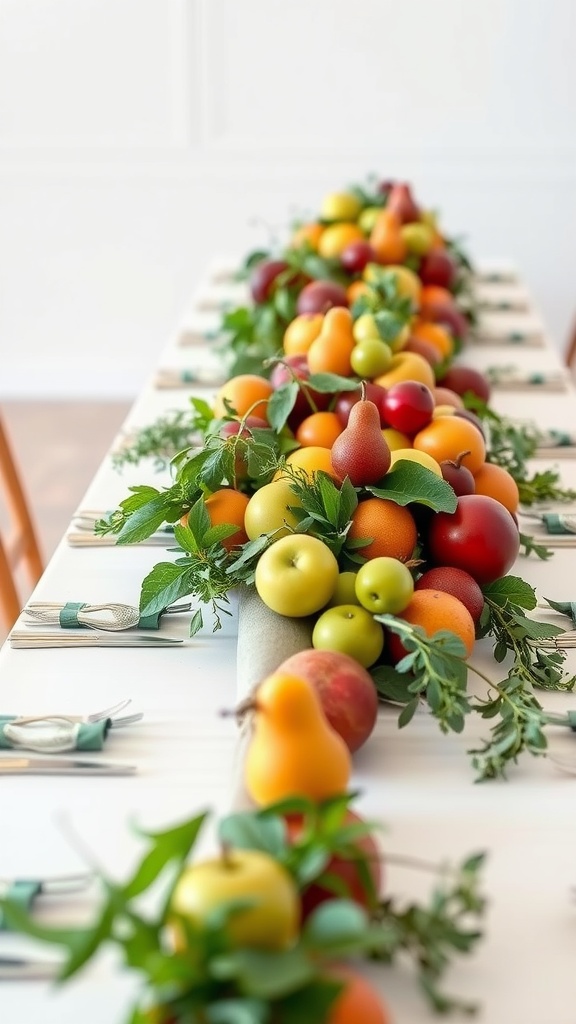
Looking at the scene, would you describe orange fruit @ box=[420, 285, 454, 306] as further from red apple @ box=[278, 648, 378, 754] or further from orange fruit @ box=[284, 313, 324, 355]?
red apple @ box=[278, 648, 378, 754]

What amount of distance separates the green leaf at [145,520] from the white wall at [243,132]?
277 cm

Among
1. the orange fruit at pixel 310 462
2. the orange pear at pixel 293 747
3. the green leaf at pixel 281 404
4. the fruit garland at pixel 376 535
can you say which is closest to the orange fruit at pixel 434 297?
the fruit garland at pixel 376 535

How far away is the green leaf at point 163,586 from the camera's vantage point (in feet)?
3.75

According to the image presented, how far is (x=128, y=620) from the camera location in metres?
1.17

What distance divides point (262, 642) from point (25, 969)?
0.39 m

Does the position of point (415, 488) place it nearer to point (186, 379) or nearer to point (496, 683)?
point (496, 683)

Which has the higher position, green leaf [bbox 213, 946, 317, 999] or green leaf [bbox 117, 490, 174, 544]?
green leaf [bbox 213, 946, 317, 999]

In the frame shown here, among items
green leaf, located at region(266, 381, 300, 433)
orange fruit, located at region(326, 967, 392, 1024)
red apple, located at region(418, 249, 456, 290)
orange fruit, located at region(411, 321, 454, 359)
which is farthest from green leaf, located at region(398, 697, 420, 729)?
red apple, located at region(418, 249, 456, 290)

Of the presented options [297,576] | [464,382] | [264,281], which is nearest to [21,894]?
[297,576]

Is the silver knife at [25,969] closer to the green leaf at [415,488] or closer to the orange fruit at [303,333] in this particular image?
the green leaf at [415,488]

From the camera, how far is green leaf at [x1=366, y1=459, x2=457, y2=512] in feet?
3.58

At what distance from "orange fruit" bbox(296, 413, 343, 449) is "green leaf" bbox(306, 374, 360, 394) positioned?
0.03m

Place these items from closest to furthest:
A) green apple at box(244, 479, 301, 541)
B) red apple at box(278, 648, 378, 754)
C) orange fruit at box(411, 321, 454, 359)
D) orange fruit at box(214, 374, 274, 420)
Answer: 1. red apple at box(278, 648, 378, 754)
2. green apple at box(244, 479, 301, 541)
3. orange fruit at box(214, 374, 274, 420)
4. orange fruit at box(411, 321, 454, 359)

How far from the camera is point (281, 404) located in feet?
4.41
